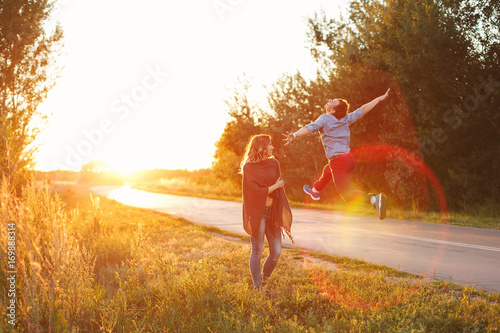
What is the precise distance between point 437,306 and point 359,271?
220cm

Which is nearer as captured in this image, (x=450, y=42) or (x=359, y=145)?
(x=450, y=42)

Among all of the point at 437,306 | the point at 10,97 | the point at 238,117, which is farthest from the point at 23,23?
the point at 437,306

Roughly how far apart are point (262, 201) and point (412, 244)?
5.33 metres

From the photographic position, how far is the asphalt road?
6539 mm

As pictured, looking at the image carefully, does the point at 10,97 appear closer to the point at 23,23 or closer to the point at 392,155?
the point at 23,23

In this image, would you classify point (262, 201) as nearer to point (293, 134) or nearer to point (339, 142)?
point (293, 134)

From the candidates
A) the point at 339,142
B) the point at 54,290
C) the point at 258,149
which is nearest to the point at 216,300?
the point at 54,290

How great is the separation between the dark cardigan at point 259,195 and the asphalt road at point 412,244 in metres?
2.44

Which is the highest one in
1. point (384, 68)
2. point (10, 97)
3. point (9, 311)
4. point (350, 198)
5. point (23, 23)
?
point (23, 23)

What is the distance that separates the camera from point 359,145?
17.6 meters

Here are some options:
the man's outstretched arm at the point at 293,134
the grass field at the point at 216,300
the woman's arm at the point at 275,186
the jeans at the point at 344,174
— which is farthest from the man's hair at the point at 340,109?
the grass field at the point at 216,300

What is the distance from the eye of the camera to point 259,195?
5.06 meters

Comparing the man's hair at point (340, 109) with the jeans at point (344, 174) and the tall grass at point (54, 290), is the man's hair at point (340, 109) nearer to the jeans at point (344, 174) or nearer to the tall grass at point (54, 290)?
the jeans at point (344, 174)

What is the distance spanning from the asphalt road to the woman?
7.86 feet
